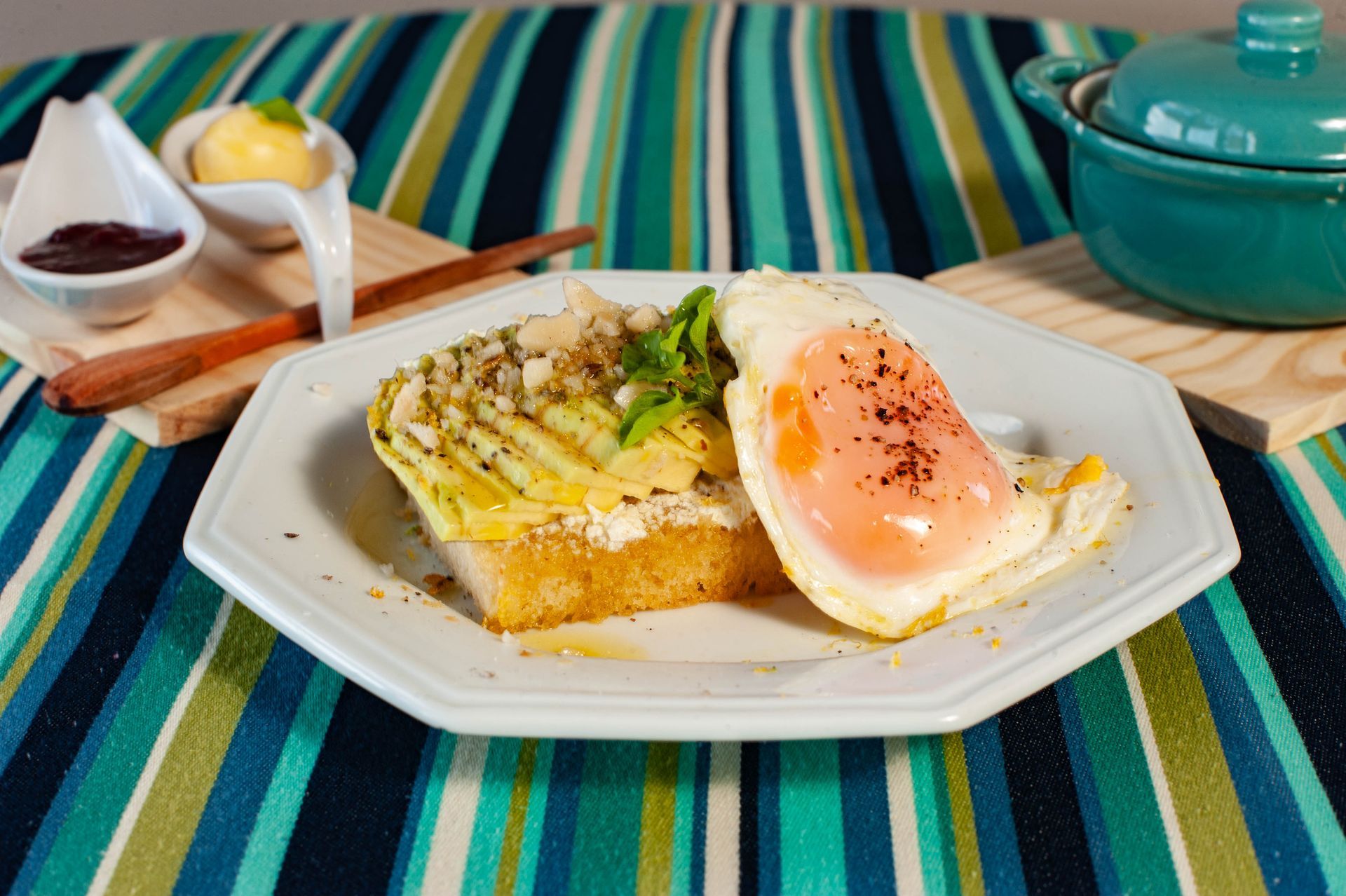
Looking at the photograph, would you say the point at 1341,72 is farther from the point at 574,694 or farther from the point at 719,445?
the point at 574,694

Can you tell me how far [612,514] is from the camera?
231 cm

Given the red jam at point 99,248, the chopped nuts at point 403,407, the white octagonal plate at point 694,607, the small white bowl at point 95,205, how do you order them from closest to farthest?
the white octagonal plate at point 694,607 < the chopped nuts at point 403,407 < the small white bowl at point 95,205 < the red jam at point 99,248

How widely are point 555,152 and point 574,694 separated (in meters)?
3.57

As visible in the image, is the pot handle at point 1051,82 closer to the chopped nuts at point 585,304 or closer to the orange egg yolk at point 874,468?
the orange egg yolk at point 874,468

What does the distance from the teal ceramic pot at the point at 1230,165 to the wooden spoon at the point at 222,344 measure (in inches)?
64.2

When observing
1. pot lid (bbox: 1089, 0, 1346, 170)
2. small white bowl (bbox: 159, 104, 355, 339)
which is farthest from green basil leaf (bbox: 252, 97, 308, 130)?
pot lid (bbox: 1089, 0, 1346, 170)

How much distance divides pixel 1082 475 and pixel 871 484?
51 centimetres

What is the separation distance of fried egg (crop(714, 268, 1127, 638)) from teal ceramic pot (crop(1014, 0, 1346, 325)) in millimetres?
1206

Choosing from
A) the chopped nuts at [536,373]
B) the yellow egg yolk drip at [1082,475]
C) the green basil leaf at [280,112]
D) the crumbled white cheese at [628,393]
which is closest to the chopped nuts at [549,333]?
the chopped nuts at [536,373]

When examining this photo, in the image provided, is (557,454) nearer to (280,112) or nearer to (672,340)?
(672,340)

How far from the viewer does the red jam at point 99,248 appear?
3.37 meters

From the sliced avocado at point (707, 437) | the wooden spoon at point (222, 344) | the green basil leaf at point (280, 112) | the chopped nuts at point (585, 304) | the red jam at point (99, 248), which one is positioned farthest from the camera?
the green basil leaf at point (280, 112)

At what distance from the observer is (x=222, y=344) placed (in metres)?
3.14

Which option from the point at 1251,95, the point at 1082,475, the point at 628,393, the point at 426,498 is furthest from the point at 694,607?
the point at 1251,95
